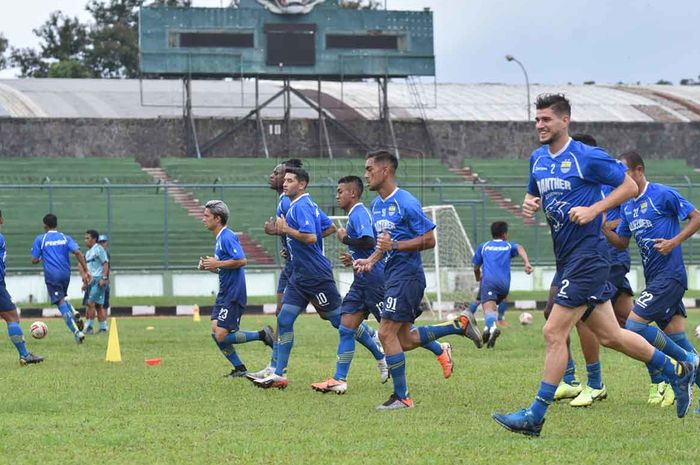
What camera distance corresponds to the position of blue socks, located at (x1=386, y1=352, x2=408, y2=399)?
11.9m

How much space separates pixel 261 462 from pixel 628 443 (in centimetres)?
265

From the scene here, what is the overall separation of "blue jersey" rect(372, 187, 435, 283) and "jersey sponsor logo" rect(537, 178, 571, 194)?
1.93m

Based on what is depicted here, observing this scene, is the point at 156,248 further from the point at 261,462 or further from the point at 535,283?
the point at 261,462

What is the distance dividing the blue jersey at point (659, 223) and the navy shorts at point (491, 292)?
789 cm

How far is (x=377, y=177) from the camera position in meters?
12.1

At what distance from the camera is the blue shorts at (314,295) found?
557 inches

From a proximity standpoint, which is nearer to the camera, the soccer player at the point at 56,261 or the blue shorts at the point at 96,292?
the soccer player at the point at 56,261

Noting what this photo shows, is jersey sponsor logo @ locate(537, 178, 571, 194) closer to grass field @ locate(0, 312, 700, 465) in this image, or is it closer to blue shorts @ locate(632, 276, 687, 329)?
grass field @ locate(0, 312, 700, 465)

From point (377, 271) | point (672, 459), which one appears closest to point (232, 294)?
point (377, 271)

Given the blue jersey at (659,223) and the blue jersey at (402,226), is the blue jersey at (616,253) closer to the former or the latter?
the blue jersey at (659,223)

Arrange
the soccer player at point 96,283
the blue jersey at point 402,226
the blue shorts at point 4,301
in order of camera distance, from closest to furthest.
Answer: the blue jersey at point 402,226 < the blue shorts at point 4,301 < the soccer player at point 96,283

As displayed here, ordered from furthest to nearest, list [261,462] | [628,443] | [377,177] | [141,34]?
[141,34], [377,177], [628,443], [261,462]


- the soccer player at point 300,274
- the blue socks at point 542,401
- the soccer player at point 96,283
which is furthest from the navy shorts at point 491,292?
the blue socks at point 542,401

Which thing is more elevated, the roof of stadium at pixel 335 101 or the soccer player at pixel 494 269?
the roof of stadium at pixel 335 101
